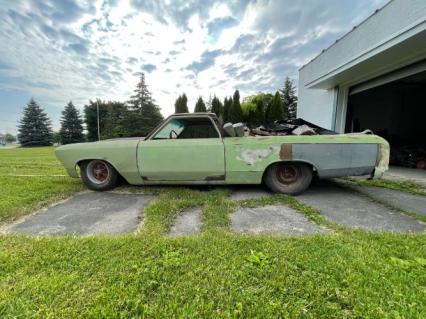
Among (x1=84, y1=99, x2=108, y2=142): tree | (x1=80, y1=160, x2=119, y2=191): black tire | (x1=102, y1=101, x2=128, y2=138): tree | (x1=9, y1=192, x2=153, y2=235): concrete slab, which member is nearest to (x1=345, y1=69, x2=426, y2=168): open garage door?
(x1=80, y1=160, x2=119, y2=191): black tire

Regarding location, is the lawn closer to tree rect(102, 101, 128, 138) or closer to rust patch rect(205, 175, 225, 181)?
rust patch rect(205, 175, 225, 181)

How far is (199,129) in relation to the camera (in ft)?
13.3

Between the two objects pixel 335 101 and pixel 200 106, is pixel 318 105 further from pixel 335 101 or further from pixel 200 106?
pixel 200 106

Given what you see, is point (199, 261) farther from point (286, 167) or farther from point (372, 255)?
point (286, 167)

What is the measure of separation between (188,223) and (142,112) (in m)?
37.3

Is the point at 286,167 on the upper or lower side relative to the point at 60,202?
upper

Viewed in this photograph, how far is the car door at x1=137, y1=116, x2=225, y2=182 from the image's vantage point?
3.67 m

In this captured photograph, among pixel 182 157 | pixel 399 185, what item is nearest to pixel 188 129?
pixel 182 157

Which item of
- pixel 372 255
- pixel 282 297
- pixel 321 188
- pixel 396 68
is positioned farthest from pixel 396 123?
pixel 282 297

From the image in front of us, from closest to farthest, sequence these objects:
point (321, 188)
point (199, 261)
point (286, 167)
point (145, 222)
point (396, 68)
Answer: point (199, 261) → point (145, 222) → point (286, 167) → point (321, 188) → point (396, 68)

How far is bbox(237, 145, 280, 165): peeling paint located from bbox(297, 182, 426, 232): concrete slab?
93cm

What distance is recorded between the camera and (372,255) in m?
1.95

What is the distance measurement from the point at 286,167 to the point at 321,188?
3.35 feet

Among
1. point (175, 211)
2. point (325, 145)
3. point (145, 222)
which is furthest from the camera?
point (325, 145)
